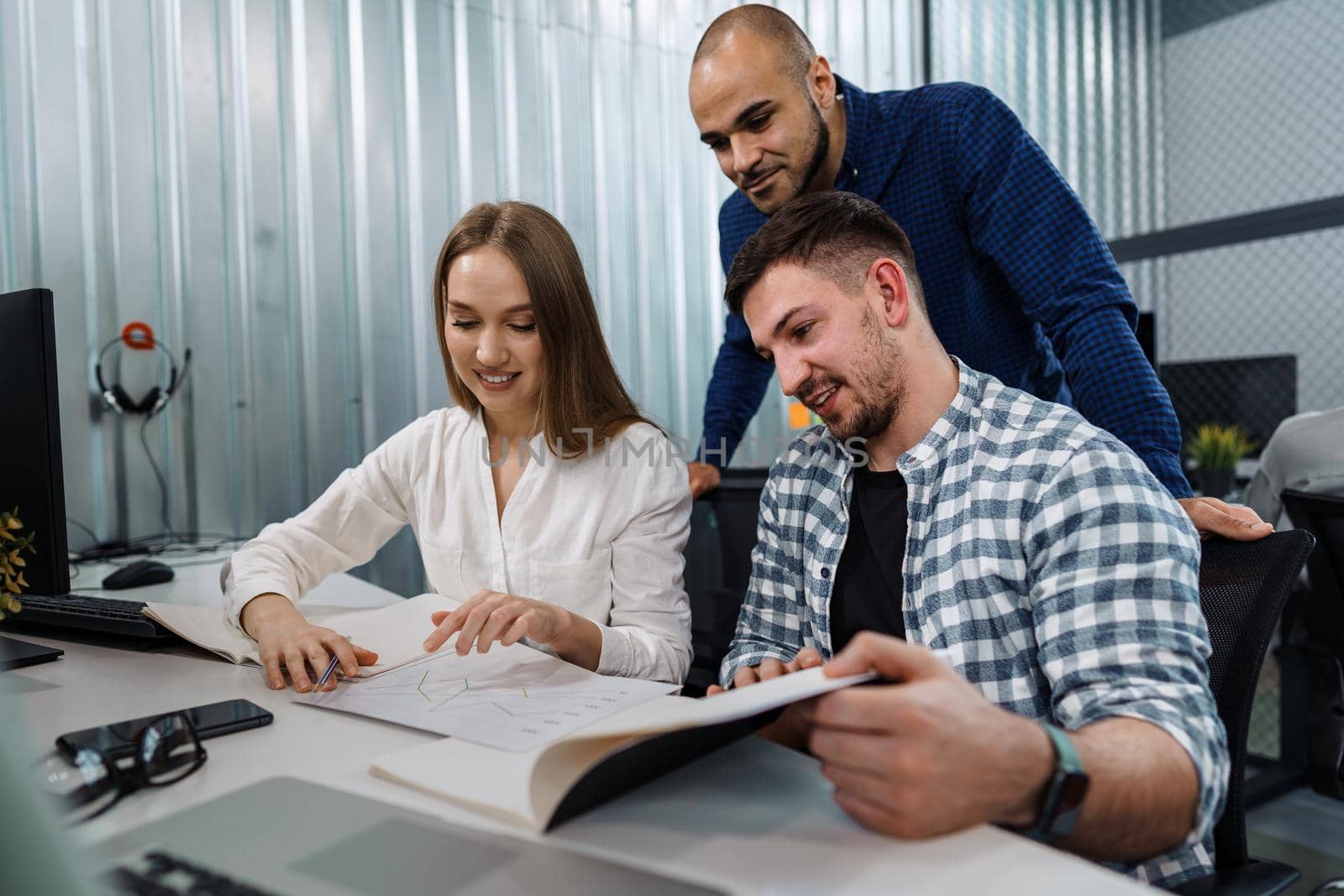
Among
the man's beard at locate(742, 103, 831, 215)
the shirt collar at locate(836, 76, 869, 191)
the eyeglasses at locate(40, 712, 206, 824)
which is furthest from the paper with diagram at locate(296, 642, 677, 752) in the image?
the shirt collar at locate(836, 76, 869, 191)

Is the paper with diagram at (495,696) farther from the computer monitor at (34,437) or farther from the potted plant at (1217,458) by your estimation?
the potted plant at (1217,458)

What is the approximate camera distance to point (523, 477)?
1418mm

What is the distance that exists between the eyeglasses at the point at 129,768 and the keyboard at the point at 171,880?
0.34 feet

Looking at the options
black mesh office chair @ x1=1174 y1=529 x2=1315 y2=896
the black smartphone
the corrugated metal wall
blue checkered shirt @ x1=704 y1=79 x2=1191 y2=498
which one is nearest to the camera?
the black smartphone

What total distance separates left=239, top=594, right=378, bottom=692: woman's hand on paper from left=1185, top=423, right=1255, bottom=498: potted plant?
301cm

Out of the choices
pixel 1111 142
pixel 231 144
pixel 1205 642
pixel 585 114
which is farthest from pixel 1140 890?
pixel 1111 142

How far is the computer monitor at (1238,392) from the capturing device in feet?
11.2

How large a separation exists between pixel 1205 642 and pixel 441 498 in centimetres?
109

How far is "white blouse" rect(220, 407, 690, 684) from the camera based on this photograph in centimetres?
127

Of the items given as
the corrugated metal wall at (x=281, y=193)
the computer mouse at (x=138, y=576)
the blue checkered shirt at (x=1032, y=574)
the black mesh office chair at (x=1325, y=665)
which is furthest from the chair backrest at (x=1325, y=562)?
the computer mouse at (x=138, y=576)

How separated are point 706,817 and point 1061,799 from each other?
0.76ft

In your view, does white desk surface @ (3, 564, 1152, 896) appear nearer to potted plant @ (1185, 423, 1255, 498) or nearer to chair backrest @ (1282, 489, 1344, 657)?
chair backrest @ (1282, 489, 1344, 657)

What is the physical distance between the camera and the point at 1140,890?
0.47 metres

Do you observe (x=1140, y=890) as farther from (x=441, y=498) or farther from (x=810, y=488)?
(x=441, y=498)
